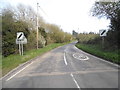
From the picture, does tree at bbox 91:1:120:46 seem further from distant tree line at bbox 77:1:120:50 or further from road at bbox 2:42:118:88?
road at bbox 2:42:118:88

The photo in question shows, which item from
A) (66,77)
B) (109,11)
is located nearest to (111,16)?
(109,11)

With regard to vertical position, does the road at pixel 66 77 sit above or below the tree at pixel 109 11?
below

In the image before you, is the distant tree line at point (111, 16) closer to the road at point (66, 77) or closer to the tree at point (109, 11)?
the tree at point (109, 11)

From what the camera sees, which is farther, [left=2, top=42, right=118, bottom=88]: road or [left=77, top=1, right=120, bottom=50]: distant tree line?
[left=77, top=1, right=120, bottom=50]: distant tree line

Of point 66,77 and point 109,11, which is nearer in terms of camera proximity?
point 66,77

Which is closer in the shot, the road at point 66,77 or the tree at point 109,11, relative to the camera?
the road at point 66,77

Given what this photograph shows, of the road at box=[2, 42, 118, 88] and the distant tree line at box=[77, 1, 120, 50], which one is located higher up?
the distant tree line at box=[77, 1, 120, 50]

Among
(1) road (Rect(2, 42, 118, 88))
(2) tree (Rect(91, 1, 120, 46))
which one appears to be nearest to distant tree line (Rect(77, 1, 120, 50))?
(2) tree (Rect(91, 1, 120, 46))

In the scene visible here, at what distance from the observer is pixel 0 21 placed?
31.5 meters

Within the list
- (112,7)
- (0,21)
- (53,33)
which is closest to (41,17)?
(53,33)

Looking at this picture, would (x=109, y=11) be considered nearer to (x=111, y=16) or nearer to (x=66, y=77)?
(x=111, y=16)

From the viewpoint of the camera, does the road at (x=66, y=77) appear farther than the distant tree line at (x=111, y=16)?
No

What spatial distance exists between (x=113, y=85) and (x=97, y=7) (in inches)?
969

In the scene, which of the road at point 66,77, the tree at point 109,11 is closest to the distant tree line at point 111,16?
the tree at point 109,11
